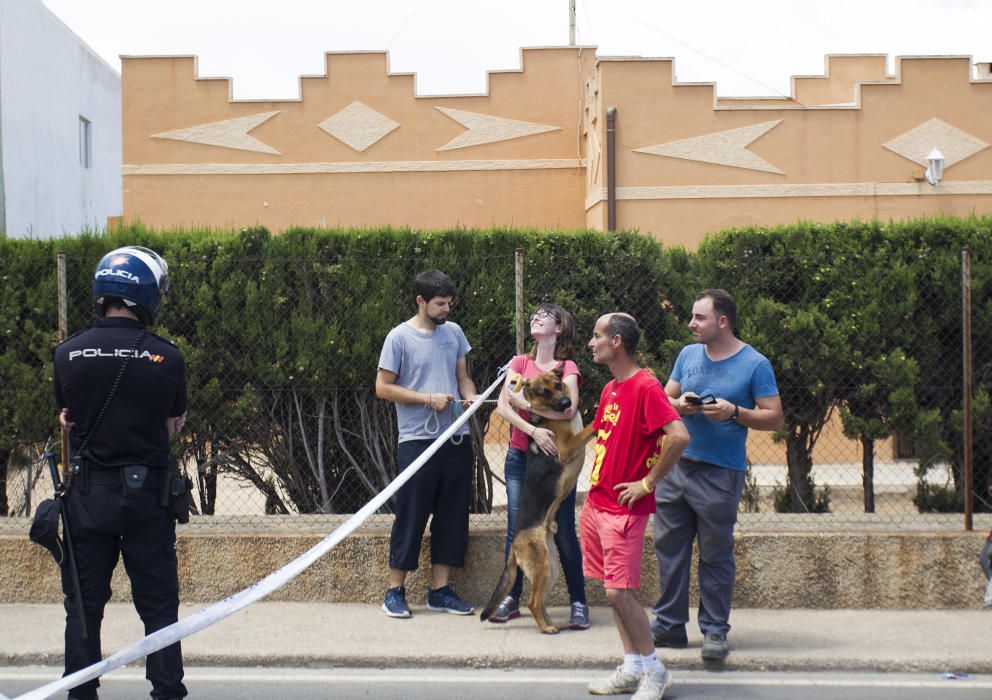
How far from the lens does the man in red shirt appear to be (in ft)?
17.3

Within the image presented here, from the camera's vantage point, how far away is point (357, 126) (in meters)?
20.8

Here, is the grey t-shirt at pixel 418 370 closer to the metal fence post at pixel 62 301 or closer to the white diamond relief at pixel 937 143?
the metal fence post at pixel 62 301

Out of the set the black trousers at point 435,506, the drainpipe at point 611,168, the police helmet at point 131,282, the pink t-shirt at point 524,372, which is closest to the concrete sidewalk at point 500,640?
the black trousers at point 435,506

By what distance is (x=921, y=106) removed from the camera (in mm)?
18531

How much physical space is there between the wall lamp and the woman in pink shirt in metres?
13.7

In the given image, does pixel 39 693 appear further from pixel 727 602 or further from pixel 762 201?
pixel 762 201

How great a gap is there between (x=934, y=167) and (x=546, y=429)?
14194mm

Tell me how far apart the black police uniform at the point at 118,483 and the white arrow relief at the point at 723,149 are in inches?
594

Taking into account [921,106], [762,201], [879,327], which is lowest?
[879,327]

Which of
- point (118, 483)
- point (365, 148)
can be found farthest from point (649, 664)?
point (365, 148)

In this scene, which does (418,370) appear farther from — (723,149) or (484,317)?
(723,149)

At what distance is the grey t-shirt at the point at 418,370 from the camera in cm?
695

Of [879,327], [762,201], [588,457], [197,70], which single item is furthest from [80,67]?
[879,327]

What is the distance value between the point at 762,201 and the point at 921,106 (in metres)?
2.95
